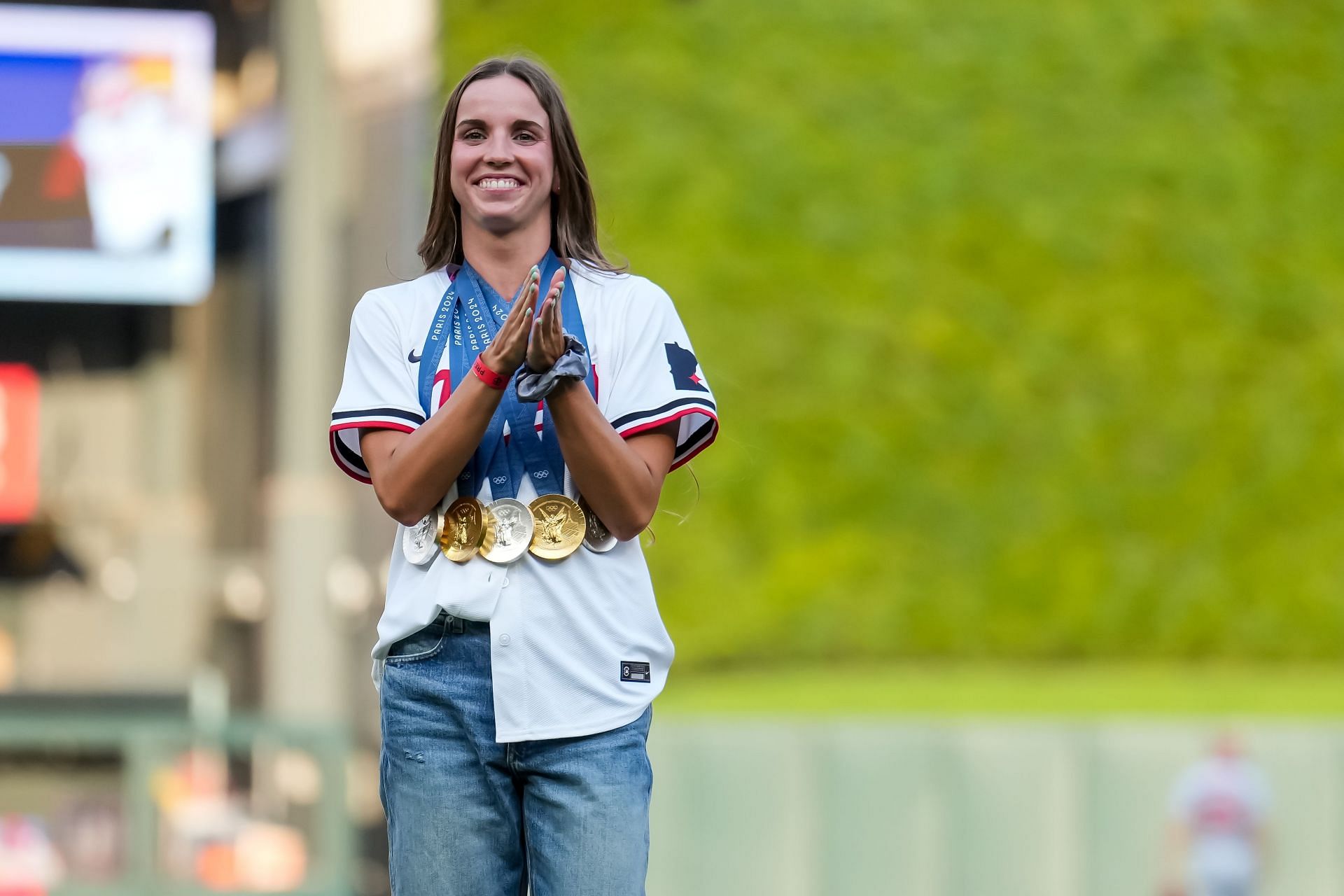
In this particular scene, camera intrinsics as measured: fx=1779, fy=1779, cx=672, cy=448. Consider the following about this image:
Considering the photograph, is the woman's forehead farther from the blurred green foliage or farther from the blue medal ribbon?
the blurred green foliage

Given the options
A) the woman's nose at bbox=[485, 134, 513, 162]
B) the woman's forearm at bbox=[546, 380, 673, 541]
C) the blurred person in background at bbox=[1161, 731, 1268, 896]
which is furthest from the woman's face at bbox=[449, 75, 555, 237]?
the blurred person in background at bbox=[1161, 731, 1268, 896]

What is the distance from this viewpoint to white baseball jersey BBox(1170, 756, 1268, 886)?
5492mm

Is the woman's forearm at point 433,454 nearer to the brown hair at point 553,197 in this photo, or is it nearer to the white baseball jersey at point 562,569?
the white baseball jersey at point 562,569

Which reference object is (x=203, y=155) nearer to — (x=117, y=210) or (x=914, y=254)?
(x=117, y=210)

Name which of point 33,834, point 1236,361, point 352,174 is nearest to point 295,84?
point 352,174

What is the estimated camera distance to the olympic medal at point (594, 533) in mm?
1768

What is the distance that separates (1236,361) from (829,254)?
5.16 feet

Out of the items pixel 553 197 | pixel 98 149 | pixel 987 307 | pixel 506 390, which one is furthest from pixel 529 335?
pixel 987 307

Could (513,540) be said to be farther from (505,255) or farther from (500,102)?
(500,102)

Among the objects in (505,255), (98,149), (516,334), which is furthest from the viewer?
(98,149)

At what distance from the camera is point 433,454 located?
1.68 metres

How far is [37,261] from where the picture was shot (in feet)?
17.7

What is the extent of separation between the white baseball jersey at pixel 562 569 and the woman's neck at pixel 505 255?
0.05 metres

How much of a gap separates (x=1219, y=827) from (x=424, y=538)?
434 centimetres
